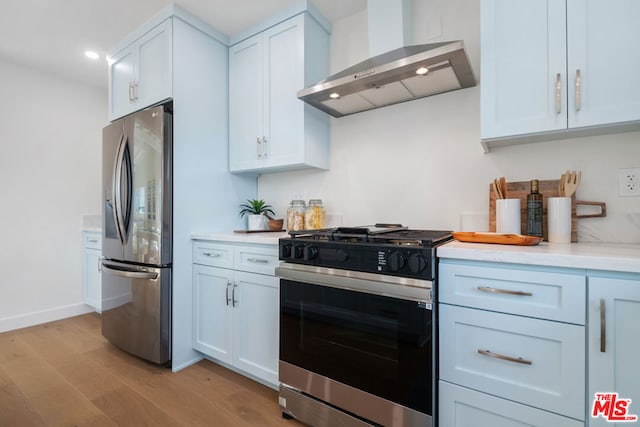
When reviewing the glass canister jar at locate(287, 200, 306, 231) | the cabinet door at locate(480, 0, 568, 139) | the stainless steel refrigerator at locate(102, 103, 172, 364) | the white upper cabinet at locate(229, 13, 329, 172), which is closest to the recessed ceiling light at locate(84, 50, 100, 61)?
the stainless steel refrigerator at locate(102, 103, 172, 364)

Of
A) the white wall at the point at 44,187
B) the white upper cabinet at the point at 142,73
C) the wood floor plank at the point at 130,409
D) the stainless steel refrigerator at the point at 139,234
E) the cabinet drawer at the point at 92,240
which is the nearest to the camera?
the wood floor plank at the point at 130,409

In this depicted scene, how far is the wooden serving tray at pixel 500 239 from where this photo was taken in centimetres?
128

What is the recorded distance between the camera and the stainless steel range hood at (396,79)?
1.46 m

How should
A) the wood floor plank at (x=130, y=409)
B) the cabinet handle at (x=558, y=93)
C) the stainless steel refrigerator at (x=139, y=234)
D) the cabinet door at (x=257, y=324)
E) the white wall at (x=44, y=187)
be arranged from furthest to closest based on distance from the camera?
the white wall at (x=44, y=187), the stainless steel refrigerator at (x=139, y=234), the cabinet door at (x=257, y=324), the wood floor plank at (x=130, y=409), the cabinet handle at (x=558, y=93)

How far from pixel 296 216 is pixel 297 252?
761mm

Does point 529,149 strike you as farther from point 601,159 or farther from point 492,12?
point 492,12

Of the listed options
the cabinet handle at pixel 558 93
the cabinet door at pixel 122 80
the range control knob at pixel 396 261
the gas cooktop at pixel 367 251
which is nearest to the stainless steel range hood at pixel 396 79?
the cabinet handle at pixel 558 93

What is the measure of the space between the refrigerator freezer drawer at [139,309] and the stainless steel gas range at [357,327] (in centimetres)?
98

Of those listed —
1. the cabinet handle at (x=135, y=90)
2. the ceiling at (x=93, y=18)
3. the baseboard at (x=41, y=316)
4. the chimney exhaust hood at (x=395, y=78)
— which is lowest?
the baseboard at (x=41, y=316)

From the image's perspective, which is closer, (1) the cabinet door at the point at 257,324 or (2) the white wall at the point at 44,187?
(1) the cabinet door at the point at 257,324

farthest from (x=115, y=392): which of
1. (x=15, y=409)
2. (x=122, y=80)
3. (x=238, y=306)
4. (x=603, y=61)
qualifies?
(x=603, y=61)

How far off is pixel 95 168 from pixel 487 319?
160 inches

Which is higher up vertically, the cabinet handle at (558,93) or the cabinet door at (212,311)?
the cabinet handle at (558,93)

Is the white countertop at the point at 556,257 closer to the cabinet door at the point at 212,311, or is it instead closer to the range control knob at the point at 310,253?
the range control knob at the point at 310,253
